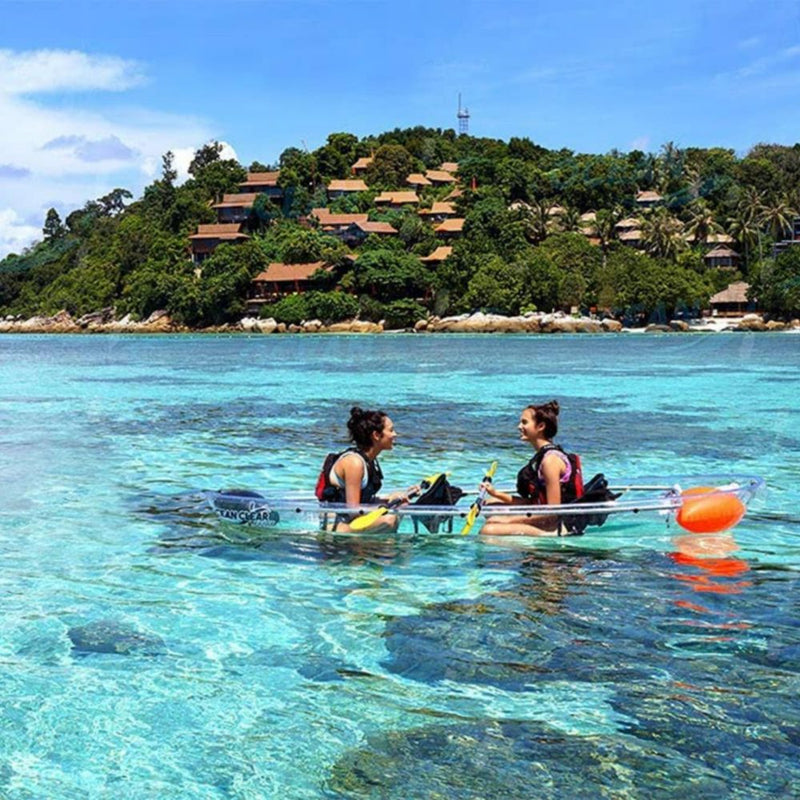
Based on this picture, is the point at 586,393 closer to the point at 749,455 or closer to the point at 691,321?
the point at 749,455

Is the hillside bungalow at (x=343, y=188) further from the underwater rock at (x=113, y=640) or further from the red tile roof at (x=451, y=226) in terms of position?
the underwater rock at (x=113, y=640)

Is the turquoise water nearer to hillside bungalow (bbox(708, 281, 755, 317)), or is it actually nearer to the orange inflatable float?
the orange inflatable float

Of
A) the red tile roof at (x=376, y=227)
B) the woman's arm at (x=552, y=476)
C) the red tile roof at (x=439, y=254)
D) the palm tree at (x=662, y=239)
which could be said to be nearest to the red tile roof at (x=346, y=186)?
the red tile roof at (x=376, y=227)

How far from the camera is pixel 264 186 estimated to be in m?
107

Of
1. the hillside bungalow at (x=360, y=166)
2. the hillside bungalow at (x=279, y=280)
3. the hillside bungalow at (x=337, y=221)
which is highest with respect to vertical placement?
the hillside bungalow at (x=360, y=166)

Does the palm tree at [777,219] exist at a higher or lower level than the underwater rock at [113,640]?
higher

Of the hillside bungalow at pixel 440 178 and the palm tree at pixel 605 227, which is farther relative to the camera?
the hillside bungalow at pixel 440 178

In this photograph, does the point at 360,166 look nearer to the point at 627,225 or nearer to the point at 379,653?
the point at 627,225

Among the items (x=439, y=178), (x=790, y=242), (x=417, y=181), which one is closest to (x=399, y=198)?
(x=417, y=181)

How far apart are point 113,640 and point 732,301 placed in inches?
3178

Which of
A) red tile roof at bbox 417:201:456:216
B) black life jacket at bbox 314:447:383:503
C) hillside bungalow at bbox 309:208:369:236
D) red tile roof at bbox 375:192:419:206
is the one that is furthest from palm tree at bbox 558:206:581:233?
black life jacket at bbox 314:447:383:503

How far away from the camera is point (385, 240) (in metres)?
92.1

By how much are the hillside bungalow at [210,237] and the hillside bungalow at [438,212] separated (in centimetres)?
1869

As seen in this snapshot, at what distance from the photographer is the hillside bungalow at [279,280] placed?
298 ft
